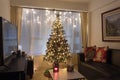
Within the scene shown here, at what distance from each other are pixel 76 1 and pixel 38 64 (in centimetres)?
291

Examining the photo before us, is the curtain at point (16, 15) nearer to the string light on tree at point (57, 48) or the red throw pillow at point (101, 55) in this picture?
the string light on tree at point (57, 48)

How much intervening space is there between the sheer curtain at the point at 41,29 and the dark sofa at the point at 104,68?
1544 mm

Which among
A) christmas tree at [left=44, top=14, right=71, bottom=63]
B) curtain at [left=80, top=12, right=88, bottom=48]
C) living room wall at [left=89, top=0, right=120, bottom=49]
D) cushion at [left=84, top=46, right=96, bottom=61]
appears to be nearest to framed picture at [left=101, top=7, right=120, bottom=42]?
living room wall at [left=89, top=0, right=120, bottom=49]

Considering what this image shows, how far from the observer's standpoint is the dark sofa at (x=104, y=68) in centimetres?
276

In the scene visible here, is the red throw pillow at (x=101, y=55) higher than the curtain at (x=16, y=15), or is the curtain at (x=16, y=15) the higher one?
the curtain at (x=16, y=15)

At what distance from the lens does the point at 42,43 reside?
17.0ft

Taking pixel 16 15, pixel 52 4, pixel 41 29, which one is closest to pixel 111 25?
pixel 52 4

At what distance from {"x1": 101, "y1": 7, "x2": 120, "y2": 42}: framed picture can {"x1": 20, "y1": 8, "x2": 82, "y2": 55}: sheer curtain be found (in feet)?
4.34

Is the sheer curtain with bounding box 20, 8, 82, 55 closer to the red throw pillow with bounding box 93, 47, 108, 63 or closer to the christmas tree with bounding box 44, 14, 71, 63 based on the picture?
the christmas tree with bounding box 44, 14, 71, 63

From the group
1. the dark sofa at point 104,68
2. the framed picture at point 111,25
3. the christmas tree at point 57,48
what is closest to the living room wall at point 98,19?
the framed picture at point 111,25

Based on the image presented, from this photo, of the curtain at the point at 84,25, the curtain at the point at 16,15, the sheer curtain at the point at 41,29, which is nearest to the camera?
the curtain at the point at 16,15

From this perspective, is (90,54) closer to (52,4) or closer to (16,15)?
(52,4)

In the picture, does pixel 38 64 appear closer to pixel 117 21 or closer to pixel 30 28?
pixel 30 28

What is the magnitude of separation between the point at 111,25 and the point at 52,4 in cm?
236
